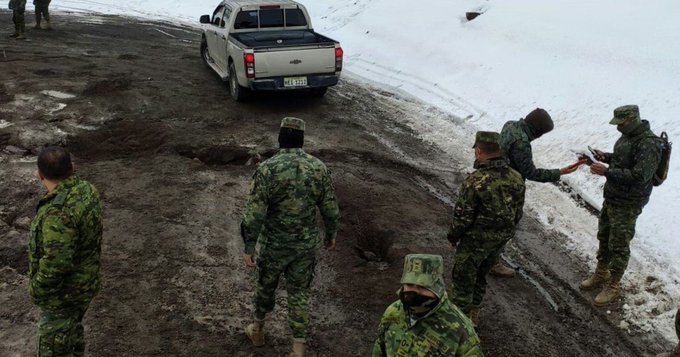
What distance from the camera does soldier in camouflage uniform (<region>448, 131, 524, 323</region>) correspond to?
4.37 metres

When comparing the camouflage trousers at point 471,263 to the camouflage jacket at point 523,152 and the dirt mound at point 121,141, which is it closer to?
the camouflage jacket at point 523,152

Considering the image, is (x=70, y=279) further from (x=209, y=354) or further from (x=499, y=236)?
(x=499, y=236)

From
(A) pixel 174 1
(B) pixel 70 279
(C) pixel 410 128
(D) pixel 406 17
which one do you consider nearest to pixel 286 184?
(B) pixel 70 279

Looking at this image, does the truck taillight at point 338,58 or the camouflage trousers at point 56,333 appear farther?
the truck taillight at point 338,58

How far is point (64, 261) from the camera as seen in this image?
11.6 ft

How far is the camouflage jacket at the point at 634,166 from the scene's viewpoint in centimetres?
521

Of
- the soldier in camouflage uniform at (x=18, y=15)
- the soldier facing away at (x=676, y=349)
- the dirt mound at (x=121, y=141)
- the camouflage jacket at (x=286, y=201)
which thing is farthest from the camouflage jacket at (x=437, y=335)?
the soldier in camouflage uniform at (x=18, y=15)

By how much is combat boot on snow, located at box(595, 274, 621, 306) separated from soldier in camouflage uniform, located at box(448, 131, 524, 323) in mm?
1629

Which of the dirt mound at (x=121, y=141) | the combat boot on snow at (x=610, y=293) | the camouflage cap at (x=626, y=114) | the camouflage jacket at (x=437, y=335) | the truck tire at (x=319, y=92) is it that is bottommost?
the combat boot on snow at (x=610, y=293)

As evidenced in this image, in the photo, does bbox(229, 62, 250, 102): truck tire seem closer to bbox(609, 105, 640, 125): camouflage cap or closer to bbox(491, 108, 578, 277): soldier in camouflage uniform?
bbox(491, 108, 578, 277): soldier in camouflage uniform

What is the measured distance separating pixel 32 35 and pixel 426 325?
1854 cm

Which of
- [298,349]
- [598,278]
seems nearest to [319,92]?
[598,278]

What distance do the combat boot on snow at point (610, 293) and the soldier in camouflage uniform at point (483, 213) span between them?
1.63 metres

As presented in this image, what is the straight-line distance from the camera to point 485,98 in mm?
11906
